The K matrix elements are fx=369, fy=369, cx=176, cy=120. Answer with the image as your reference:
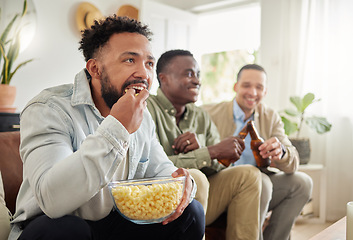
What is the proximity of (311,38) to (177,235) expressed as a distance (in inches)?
117

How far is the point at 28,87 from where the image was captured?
139 inches

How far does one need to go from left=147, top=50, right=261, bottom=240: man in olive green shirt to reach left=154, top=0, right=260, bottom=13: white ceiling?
2.62 metres

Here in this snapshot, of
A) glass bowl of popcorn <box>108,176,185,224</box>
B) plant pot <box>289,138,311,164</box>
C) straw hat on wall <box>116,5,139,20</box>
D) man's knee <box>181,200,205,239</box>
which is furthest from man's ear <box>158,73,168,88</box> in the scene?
straw hat on wall <box>116,5,139,20</box>

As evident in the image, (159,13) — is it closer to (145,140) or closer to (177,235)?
(145,140)

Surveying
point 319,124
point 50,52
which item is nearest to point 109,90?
point 319,124

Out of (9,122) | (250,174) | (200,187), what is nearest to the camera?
(200,187)

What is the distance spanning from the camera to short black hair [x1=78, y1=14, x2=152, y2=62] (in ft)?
4.03

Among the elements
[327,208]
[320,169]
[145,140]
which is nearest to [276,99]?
[320,169]

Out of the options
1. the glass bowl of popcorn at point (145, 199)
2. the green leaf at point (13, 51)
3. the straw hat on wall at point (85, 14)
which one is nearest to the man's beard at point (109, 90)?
the glass bowl of popcorn at point (145, 199)

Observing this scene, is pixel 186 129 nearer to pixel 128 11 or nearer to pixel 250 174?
pixel 250 174

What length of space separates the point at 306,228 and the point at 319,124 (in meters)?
0.89

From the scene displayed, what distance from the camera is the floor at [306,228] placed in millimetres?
2751

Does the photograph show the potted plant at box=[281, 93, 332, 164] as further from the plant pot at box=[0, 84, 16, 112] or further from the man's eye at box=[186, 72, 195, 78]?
the plant pot at box=[0, 84, 16, 112]

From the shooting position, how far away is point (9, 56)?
2967mm
